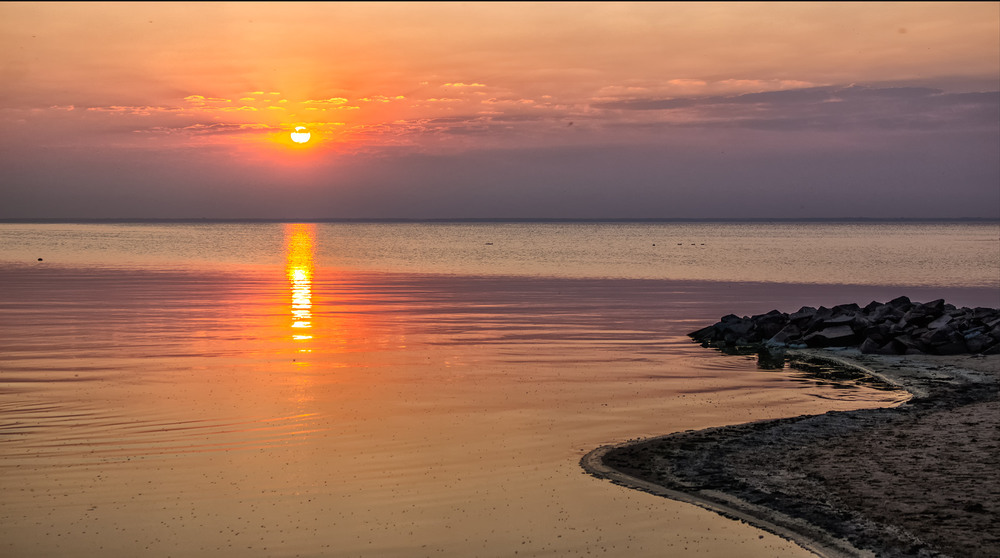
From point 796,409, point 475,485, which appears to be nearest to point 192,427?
point 475,485

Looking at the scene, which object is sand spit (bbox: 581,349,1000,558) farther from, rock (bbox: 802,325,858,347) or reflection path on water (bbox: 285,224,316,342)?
reflection path on water (bbox: 285,224,316,342)

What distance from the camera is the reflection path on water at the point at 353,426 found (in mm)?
9719

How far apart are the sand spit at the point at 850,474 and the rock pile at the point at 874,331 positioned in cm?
786

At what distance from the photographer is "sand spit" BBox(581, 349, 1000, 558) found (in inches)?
370

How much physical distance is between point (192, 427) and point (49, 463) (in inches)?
99.6

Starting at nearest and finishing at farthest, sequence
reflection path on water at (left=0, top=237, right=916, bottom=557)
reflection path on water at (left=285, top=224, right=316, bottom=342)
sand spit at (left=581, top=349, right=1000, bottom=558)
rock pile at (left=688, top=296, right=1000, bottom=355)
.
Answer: sand spit at (left=581, top=349, right=1000, bottom=558) < reflection path on water at (left=0, top=237, right=916, bottom=557) < rock pile at (left=688, top=296, right=1000, bottom=355) < reflection path on water at (left=285, top=224, right=316, bottom=342)

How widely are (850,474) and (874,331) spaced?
47.5 feet

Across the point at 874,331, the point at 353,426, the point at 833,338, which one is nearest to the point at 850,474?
the point at 353,426

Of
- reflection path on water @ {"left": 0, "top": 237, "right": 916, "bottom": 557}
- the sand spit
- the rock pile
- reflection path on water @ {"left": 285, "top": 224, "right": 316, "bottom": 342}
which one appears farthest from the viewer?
reflection path on water @ {"left": 285, "top": 224, "right": 316, "bottom": 342}

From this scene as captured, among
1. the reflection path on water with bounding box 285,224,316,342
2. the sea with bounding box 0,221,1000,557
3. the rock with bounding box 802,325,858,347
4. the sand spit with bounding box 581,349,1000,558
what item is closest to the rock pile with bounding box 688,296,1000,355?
the rock with bounding box 802,325,858,347

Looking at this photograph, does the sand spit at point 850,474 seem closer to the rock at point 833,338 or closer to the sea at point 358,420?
the sea at point 358,420

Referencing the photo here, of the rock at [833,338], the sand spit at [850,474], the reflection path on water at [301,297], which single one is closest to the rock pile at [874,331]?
the rock at [833,338]

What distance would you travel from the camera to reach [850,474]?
37.8ft

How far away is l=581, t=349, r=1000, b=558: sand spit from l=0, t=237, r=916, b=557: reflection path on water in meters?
0.52
